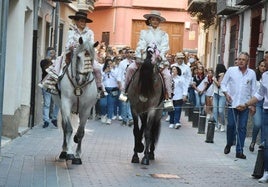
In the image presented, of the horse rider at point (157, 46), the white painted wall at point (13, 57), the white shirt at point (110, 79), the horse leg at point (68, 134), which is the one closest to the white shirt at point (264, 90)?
the horse rider at point (157, 46)

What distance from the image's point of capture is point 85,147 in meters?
14.6

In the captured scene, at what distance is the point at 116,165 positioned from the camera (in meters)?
12.1

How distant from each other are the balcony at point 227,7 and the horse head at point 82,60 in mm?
15536

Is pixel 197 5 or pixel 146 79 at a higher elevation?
pixel 197 5

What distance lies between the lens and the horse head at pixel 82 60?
11.7 meters

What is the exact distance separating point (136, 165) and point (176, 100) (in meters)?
9.59

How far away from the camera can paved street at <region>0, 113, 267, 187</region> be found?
34.0 feet

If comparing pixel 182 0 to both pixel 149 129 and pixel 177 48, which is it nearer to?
pixel 177 48

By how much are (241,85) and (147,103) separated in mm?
2446

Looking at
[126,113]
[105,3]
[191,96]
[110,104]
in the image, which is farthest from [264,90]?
[105,3]

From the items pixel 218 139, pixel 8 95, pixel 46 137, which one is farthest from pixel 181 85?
pixel 8 95

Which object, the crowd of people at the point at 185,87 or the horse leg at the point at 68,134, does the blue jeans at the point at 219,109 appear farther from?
the horse leg at the point at 68,134

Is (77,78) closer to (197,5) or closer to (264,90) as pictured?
(264,90)

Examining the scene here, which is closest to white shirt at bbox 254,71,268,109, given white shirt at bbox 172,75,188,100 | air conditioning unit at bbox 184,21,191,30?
white shirt at bbox 172,75,188,100
